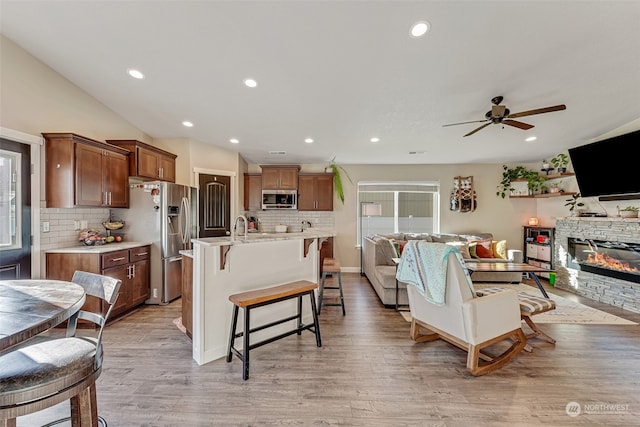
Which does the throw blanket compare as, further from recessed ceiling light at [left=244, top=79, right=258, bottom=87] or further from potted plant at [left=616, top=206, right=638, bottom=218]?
potted plant at [left=616, top=206, right=638, bottom=218]

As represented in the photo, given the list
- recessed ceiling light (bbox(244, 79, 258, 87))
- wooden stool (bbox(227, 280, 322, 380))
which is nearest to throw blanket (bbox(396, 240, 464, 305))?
wooden stool (bbox(227, 280, 322, 380))

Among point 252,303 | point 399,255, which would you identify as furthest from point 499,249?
point 252,303

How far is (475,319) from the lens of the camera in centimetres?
219

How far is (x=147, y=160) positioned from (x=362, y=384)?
424 centimetres

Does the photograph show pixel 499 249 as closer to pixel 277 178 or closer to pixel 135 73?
pixel 277 178

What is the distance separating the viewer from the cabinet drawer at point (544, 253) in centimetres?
531

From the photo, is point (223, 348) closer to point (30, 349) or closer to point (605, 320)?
point (30, 349)

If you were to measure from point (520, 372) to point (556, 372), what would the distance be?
0.32 m

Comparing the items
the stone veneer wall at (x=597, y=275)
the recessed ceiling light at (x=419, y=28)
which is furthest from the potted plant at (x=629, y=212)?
the recessed ceiling light at (x=419, y=28)

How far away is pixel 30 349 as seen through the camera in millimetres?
1274

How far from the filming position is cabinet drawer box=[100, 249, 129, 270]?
3139mm

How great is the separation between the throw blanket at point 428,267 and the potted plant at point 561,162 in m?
4.79

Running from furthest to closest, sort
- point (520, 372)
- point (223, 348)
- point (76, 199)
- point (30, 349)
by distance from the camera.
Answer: point (76, 199) < point (223, 348) < point (520, 372) < point (30, 349)

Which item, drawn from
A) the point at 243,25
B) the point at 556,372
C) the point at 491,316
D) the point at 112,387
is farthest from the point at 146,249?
the point at 556,372
